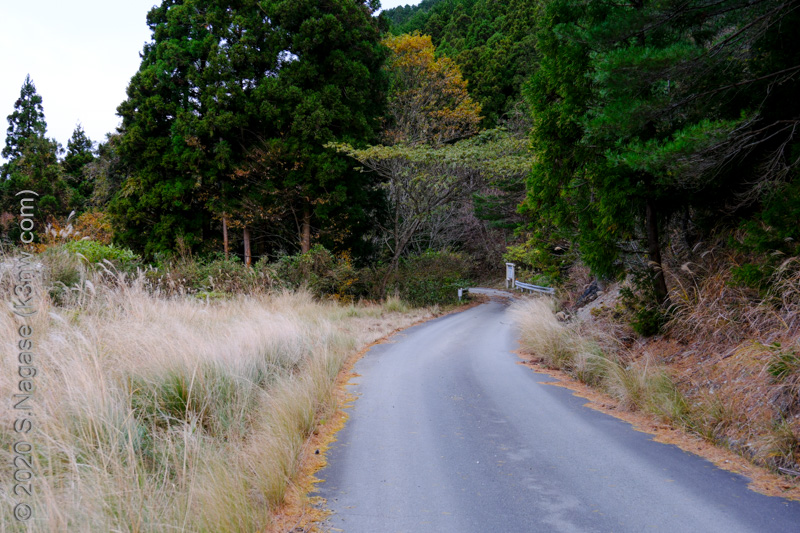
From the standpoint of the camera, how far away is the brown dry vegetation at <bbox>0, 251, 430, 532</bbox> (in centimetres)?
268

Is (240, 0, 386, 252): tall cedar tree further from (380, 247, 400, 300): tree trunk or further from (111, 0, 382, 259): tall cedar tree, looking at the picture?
(380, 247, 400, 300): tree trunk

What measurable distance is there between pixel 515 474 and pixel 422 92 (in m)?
26.2

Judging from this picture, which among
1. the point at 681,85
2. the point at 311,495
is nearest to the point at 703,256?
the point at 681,85

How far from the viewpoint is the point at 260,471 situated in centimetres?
346

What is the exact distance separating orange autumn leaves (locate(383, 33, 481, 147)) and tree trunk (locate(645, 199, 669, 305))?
20112mm

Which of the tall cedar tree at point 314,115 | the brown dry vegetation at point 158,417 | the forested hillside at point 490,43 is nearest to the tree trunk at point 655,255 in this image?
the brown dry vegetation at point 158,417

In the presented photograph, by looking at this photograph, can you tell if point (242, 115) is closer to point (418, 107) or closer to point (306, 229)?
point (306, 229)

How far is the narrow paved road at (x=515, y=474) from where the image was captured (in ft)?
9.96

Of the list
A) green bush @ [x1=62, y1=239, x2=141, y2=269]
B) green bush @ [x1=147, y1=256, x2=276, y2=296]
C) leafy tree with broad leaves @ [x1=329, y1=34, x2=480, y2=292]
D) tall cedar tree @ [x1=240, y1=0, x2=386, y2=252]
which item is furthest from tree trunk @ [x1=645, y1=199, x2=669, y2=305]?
leafy tree with broad leaves @ [x1=329, y1=34, x2=480, y2=292]

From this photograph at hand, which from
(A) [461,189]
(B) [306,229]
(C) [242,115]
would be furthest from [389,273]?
(C) [242,115]

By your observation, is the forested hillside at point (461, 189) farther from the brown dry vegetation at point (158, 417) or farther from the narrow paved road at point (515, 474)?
the narrow paved road at point (515, 474)

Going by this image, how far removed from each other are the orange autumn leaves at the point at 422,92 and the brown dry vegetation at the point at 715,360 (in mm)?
20658

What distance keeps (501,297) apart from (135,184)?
65.7 feet

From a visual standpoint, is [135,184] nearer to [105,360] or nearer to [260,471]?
[105,360]
